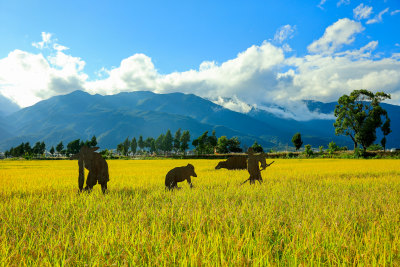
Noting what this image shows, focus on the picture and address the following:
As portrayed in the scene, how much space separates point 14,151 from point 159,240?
15586 cm

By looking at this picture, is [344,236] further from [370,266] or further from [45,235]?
[45,235]

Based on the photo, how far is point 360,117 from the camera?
187ft

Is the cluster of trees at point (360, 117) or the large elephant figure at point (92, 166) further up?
the cluster of trees at point (360, 117)

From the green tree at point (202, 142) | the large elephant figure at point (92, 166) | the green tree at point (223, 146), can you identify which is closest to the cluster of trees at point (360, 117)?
the green tree at point (202, 142)

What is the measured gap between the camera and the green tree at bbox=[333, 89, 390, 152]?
184 ft

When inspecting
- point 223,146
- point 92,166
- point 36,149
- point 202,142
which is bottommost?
point 92,166

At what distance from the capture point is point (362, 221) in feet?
13.4

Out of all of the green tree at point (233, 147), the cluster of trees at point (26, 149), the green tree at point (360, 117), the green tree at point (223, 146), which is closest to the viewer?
the green tree at point (360, 117)

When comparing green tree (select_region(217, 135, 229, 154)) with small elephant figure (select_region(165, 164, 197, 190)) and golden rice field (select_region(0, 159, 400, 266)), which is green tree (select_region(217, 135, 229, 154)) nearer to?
small elephant figure (select_region(165, 164, 197, 190))

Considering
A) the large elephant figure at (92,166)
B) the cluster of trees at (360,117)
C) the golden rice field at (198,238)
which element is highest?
the cluster of trees at (360,117)

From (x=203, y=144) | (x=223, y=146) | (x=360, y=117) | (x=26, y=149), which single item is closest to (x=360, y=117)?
(x=360, y=117)

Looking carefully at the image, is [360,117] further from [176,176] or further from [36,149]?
[36,149]

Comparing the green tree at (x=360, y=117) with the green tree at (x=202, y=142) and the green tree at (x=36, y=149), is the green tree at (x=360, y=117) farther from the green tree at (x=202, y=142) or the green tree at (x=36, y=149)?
the green tree at (x=36, y=149)

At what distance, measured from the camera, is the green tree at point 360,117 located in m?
56.2
